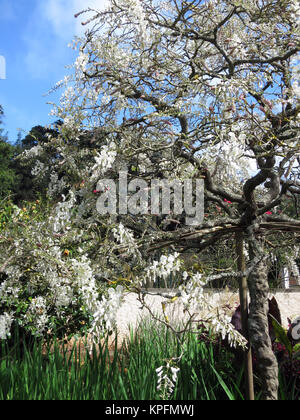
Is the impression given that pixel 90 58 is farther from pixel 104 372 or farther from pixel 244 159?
pixel 104 372

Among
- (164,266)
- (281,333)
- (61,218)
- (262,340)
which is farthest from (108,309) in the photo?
(281,333)

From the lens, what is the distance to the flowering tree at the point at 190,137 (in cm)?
238

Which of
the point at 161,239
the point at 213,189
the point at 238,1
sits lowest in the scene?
the point at 161,239

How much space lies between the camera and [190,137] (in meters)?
2.59

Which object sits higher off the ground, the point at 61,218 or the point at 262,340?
the point at 61,218

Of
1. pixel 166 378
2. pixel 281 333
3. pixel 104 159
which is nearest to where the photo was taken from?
pixel 166 378

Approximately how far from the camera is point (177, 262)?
201 cm

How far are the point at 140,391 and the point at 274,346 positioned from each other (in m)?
1.55

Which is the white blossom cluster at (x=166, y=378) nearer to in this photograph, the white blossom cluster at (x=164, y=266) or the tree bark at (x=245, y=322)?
the white blossom cluster at (x=164, y=266)

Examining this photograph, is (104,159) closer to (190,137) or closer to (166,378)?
(190,137)

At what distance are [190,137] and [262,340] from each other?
1437 mm

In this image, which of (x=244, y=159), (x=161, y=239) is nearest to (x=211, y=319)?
(x=161, y=239)

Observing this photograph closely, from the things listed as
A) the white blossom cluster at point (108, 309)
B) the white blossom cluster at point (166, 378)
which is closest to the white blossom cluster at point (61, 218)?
the white blossom cluster at point (108, 309)

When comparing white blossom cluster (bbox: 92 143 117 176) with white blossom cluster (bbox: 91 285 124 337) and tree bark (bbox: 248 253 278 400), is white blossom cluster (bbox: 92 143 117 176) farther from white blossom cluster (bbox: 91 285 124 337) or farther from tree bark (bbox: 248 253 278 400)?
tree bark (bbox: 248 253 278 400)
